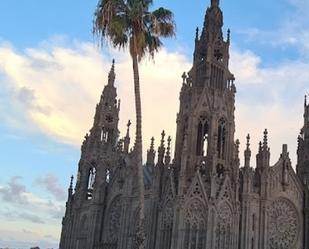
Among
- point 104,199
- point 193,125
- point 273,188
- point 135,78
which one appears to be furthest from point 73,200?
point 135,78

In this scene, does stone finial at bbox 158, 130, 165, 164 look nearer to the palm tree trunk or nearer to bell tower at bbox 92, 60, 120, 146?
bell tower at bbox 92, 60, 120, 146

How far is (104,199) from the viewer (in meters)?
55.6

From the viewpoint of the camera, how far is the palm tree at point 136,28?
2667 cm

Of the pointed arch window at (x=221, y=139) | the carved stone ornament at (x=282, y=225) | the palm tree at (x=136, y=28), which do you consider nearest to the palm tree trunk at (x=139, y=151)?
the palm tree at (x=136, y=28)

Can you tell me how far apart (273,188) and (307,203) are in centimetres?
392

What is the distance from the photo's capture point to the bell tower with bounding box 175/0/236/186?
150 ft

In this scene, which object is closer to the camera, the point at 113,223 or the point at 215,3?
the point at 215,3

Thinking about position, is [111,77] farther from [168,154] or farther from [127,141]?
[168,154]

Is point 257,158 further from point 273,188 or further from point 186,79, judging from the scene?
point 186,79

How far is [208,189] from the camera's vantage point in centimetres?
4253

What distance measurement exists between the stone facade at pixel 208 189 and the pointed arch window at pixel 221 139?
0.09m

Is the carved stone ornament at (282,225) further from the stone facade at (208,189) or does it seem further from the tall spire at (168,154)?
the tall spire at (168,154)

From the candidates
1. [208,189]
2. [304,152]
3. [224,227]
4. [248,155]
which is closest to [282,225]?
[248,155]

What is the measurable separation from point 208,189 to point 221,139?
6.44 meters
